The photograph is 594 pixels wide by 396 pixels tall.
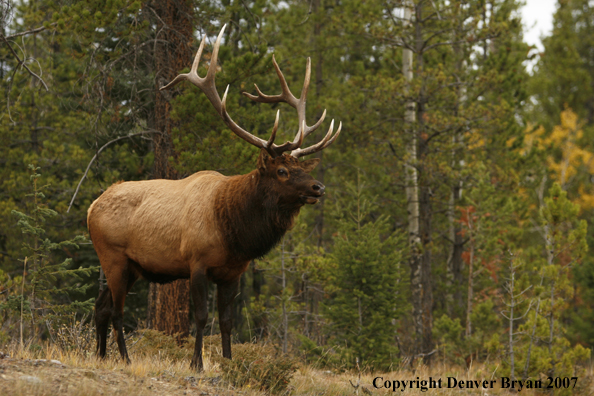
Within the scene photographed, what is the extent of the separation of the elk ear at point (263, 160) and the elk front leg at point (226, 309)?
1.26 meters

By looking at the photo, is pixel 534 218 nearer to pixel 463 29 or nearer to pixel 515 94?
pixel 515 94

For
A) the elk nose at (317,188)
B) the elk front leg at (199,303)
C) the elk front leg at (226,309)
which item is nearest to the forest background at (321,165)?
the elk front leg at (226,309)

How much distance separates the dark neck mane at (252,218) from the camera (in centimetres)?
605

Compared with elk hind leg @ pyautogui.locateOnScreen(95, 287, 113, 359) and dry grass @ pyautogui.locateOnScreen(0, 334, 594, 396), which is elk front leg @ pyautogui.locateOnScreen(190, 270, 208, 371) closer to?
dry grass @ pyautogui.locateOnScreen(0, 334, 594, 396)

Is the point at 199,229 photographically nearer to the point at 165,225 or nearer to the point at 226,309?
the point at 165,225

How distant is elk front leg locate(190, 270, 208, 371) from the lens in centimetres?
589

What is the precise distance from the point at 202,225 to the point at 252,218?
52cm

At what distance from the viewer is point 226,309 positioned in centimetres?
627

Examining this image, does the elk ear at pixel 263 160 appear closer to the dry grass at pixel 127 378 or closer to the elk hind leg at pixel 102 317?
the dry grass at pixel 127 378

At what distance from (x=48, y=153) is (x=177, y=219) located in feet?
30.6

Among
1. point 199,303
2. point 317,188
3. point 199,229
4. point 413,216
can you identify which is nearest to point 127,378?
point 199,303

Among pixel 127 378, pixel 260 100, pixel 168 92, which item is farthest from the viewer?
pixel 168 92

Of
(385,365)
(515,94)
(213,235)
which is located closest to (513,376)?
(385,365)

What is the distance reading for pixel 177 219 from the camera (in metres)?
6.25
